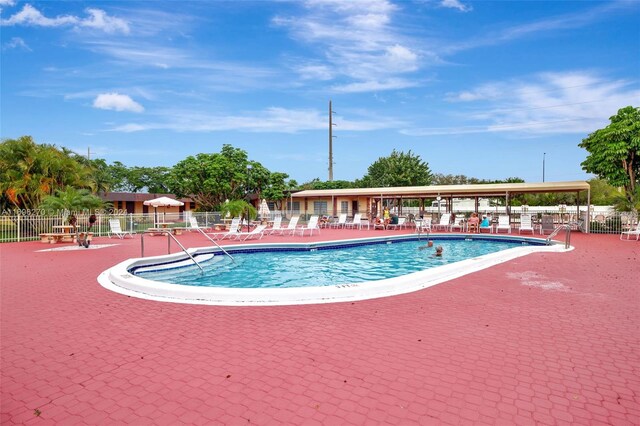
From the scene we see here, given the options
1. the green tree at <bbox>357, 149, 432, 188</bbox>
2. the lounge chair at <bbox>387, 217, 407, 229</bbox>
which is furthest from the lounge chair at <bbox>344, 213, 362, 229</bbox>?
the green tree at <bbox>357, 149, 432, 188</bbox>

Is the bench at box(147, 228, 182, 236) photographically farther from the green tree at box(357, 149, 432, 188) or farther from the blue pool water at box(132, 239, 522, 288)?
the green tree at box(357, 149, 432, 188)

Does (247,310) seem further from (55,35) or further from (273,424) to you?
(55,35)

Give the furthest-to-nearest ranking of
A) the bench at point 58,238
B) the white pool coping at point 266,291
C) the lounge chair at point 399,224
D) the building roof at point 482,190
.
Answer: the lounge chair at point 399,224 < the building roof at point 482,190 < the bench at point 58,238 < the white pool coping at point 266,291

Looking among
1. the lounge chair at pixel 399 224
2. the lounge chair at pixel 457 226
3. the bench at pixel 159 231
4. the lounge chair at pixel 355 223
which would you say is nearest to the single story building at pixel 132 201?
the bench at pixel 159 231

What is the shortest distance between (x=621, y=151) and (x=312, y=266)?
792 inches

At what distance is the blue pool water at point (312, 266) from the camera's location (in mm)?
9297

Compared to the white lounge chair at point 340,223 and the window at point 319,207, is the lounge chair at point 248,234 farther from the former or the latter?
the window at point 319,207

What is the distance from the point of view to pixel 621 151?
21.5m

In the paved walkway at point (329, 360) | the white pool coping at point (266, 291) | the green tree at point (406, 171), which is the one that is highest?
the green tree at point (406, 171)

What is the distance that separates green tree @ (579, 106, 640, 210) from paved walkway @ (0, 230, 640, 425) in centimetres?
1971

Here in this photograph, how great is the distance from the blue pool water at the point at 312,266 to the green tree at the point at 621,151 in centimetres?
1119

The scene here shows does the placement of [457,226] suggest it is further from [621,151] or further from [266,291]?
[266,291]

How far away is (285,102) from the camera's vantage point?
94.2 ft

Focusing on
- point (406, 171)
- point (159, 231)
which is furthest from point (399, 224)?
point (406, 171)
